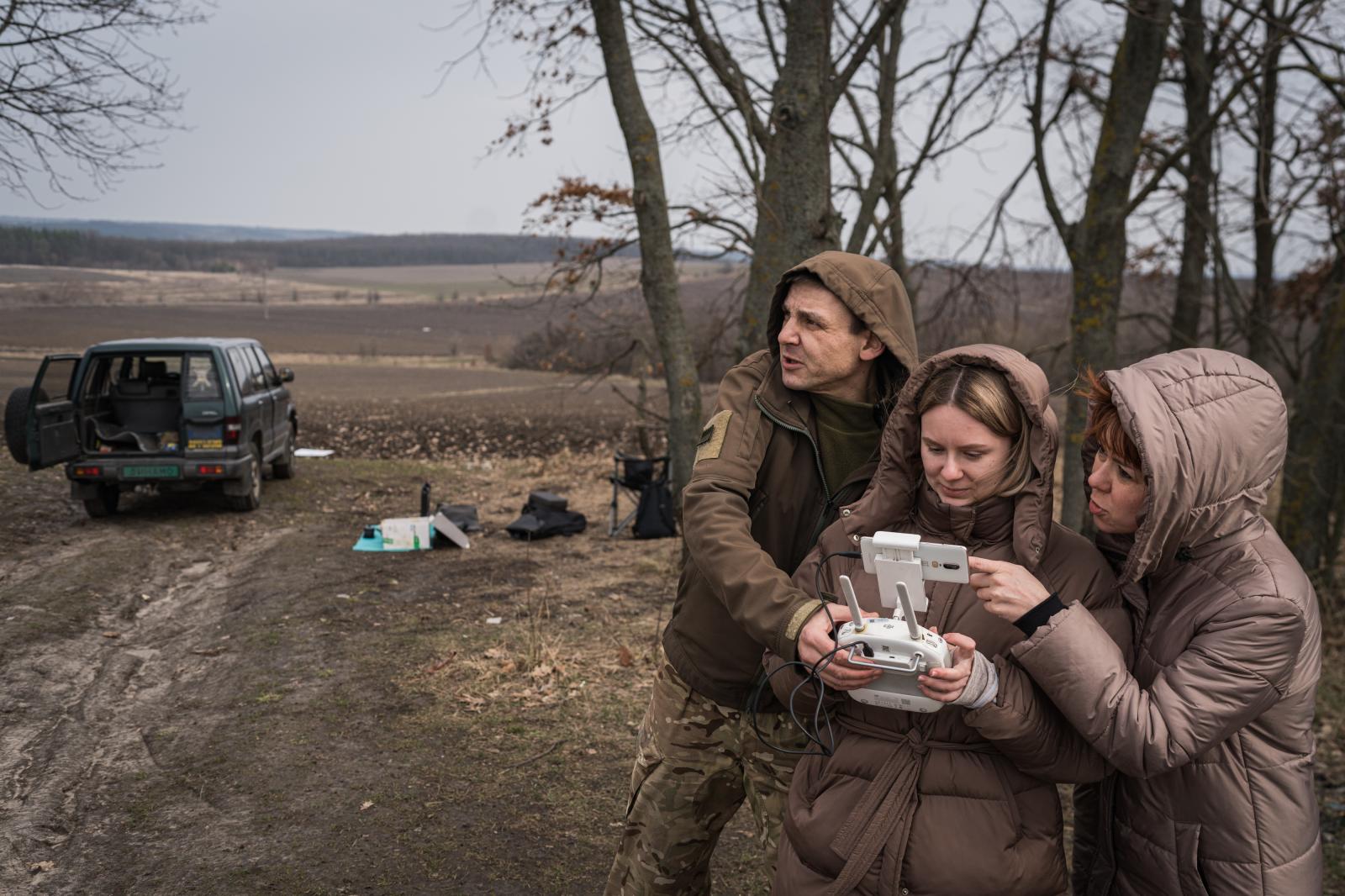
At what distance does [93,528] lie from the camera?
10.6 meters

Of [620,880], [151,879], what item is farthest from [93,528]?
[620,880]

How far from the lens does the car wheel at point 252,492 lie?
11.6 meters

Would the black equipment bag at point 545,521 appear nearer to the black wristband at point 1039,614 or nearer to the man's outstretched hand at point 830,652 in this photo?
the man's outstretched hand at point 830,652

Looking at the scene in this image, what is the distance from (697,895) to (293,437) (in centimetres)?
1257

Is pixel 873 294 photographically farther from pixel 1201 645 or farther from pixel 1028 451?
pixel 1201 645

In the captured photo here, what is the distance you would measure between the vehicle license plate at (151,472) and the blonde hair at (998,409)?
10257 mm

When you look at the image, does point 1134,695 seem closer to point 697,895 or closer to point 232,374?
point 697,895

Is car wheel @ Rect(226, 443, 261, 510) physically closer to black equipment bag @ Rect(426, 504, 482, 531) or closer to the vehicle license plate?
the vehicle license plate

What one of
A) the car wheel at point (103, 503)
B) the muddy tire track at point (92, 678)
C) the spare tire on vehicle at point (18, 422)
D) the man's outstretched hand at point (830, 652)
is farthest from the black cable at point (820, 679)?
the car wheel at point (103, 503)

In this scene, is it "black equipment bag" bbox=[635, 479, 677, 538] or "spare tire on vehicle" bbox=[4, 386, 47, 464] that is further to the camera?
"black equipment bag" bbox=[635, 479, 677, 538]

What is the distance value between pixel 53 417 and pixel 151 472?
1.06 meters

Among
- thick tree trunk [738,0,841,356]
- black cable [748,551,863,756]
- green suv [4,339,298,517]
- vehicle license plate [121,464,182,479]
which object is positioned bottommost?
vehicle license plate [121,464,182,479]

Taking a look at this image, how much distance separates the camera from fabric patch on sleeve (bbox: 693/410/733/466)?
2662 millimetres

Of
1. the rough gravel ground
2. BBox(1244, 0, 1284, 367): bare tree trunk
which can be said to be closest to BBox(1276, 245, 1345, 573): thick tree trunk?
BBox(1244, 0, 1284, 367): bare tree trunk
